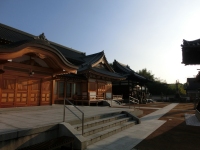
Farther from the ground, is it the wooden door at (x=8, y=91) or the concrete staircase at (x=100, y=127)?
the wooden door at (x=8, y=91)

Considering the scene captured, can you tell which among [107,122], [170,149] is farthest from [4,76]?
[170,149]

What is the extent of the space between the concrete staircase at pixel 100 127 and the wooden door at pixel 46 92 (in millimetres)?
4682

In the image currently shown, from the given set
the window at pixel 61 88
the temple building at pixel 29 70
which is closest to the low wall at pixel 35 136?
the temple building at pixel 29 70

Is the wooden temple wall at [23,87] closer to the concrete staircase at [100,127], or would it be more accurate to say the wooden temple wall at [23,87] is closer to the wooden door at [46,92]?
the wooden door at [46,92]

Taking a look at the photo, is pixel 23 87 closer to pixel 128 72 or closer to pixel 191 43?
pixel 191 43

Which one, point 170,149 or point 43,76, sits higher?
point 43,76

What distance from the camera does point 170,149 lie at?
18.1ft

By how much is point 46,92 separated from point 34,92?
923 millimetres

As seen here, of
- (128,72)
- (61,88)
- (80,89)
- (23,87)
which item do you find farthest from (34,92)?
(128,72)

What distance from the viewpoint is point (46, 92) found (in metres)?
11.0

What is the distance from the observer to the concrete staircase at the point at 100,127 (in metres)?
6.17

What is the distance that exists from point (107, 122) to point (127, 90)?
2067cm

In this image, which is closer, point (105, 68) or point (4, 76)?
point (4, 76)

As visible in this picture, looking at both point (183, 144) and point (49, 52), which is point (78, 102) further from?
point (183, 144)
